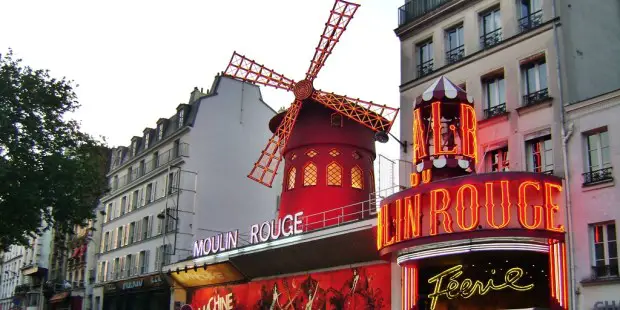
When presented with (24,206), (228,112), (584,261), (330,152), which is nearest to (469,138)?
(584,261)

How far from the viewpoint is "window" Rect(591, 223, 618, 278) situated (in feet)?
39.7

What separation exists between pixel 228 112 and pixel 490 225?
20.3 metres

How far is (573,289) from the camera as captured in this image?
488 inches

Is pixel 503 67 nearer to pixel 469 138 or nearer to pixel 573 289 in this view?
pixel 469 138

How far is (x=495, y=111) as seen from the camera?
14969 mm

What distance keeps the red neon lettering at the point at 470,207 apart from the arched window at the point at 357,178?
9977 millimetres

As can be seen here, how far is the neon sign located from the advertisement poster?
5.41 ft

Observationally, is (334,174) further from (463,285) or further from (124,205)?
(124,205)

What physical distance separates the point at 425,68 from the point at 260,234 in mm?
7593

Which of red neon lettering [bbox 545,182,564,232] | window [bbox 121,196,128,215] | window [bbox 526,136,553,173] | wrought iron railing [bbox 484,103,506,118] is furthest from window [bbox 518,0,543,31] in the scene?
window [bbox 121,196,128,215]

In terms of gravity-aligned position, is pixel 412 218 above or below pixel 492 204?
below

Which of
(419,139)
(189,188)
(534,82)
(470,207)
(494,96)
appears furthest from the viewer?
(189,188)

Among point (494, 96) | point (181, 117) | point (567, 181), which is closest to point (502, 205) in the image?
point (567, 181)

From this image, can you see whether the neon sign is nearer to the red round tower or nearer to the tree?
the red round tower
